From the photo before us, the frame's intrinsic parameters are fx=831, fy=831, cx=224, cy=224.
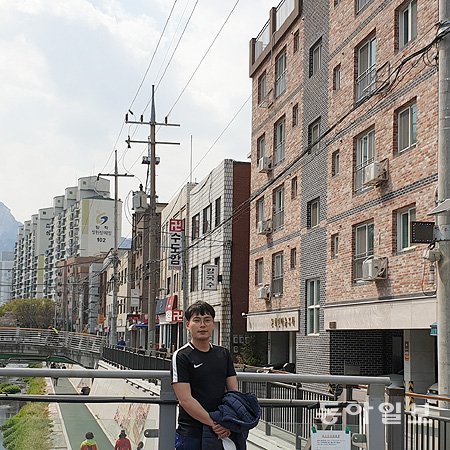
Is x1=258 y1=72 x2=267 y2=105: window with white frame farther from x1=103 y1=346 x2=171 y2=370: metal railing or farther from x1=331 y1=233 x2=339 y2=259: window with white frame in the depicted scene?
x1=103 y1=346 x2=171 y2=370: metal railing

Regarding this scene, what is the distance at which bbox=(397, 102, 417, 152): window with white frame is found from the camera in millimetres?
23072

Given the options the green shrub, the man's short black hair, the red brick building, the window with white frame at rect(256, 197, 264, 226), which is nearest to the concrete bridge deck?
the window with white frame at rect(256, 197, 264, 226)

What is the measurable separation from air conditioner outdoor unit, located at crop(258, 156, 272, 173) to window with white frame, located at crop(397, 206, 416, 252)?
560 inches

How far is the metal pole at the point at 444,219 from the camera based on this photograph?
1225 cm

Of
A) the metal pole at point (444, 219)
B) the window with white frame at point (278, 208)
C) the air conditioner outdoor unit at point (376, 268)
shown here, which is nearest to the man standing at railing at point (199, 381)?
the metal pole at point (444, 219)

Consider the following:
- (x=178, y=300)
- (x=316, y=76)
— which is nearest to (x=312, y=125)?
(x=316, y=76)

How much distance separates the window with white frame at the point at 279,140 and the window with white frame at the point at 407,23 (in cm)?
1238

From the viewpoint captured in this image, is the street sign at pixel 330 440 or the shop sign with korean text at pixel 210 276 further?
the shop sign with korean text at pixel 210 276

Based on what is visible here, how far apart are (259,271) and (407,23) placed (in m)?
17.7

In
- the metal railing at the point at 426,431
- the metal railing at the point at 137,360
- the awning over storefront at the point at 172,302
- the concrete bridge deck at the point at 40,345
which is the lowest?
the concrete bridge deck at the point at 40,345

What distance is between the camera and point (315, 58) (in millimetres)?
32625

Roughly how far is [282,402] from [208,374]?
134 centimetres

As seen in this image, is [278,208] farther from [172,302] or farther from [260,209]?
[172,302]

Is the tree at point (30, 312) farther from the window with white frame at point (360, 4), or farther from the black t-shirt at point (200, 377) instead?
the black t-shirt at point (200, 377)
